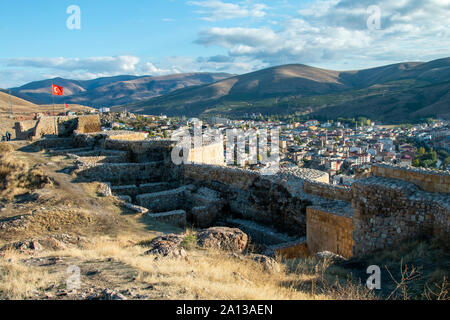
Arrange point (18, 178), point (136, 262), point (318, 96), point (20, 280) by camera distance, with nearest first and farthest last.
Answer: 1. point (20, 280)
2. point (136, 262)
3. point (18, 178)
4. point (318, 96)

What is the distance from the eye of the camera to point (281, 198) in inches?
336

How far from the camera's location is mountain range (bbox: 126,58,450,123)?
A: 79.8 meters

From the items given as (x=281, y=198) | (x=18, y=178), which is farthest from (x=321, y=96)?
(x=18, y=178)

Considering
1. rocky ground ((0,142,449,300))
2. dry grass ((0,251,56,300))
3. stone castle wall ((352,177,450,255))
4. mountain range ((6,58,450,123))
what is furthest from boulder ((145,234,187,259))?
mountain range ((6,58,450,123))

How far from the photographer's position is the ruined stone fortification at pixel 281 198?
203 inches

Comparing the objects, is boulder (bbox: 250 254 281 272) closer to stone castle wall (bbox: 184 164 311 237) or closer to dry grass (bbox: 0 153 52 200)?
stone castle wall (bbox: 184 164 311 237)

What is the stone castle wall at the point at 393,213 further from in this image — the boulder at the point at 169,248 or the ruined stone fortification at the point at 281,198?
the boulder at the point at 169,248

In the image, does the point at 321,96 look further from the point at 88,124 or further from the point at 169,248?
the point at 169,248

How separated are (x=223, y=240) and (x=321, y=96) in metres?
120

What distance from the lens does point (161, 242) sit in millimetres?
5562

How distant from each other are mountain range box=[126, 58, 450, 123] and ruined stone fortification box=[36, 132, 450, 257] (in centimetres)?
6912

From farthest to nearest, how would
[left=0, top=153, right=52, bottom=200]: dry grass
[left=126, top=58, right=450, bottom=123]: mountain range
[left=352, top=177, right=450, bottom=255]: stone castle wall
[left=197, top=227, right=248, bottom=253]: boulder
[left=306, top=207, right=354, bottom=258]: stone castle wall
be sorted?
[left=126, top=58, right=450, bottom=123]: mountain range
[left=0, top=153, right=52, bottom=200]: dry grass
[left=306, top=207, right=354, bottom=258]: stone castle wall
[left=197, top=227, right=248, bottom=253]: boulder
[left=352, top=177, right=450, bottom=255]: stone castle wall
